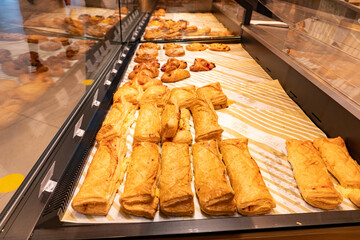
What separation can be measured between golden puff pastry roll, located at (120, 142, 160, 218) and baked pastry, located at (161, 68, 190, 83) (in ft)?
4.32

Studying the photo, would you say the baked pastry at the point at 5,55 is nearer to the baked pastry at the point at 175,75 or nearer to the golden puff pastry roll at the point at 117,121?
the golden puff pastry roll at the point at 117,121

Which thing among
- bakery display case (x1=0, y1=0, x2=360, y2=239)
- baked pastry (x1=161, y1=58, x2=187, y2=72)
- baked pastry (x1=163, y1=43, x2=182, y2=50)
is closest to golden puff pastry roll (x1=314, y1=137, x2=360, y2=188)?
bakery display case (x1=0, y1=0, x2=360, y2=239)

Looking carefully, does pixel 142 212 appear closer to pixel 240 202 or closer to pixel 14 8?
pixel 240 202

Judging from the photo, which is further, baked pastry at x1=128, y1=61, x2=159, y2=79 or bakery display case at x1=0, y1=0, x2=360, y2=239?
baked pastry at x1=128, y1=61, x2=159, y2=79

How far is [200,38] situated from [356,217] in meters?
3.76

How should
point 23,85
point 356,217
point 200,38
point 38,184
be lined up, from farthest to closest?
point 200,38 → point 23,85 → point 356,217 → point 38,184

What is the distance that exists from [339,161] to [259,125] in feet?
2.31

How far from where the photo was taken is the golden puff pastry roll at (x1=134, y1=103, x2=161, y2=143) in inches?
72.2

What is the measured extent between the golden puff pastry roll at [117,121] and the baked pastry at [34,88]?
20.2 inches

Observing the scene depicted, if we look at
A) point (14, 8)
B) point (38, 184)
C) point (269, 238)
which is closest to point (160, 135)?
point (38, 184)

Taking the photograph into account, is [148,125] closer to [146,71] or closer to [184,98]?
[184,98]

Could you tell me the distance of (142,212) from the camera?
1290 mm

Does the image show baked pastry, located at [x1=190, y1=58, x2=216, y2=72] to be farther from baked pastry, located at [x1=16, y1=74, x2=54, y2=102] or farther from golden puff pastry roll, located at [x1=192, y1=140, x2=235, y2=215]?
baked pastry, located at [x1=16, y1=74, x2=54, y2=102]

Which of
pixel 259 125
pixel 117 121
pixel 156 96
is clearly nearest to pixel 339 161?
pixel 259 125
